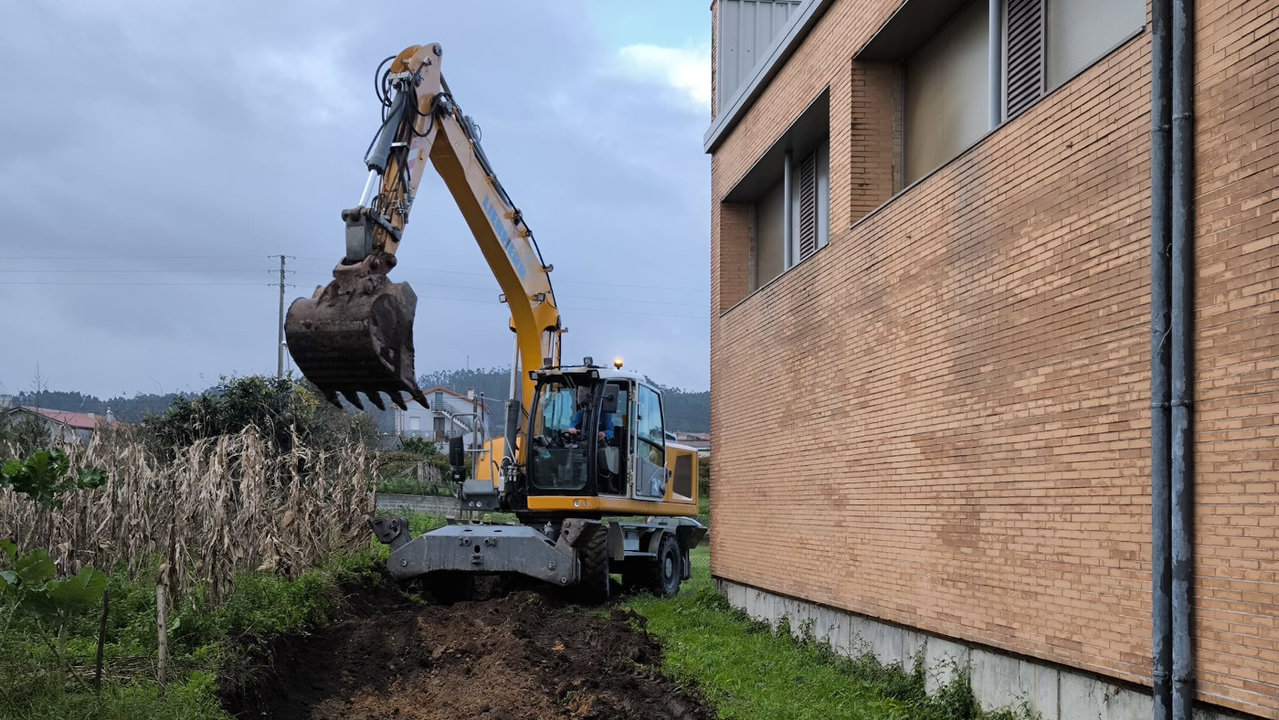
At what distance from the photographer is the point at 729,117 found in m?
15.9

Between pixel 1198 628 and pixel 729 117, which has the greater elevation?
pixel 729 117

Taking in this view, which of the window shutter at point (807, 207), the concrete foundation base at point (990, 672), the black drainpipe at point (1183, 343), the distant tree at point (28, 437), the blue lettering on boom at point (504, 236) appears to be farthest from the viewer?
the blue lettering on boom at point (504, 236)

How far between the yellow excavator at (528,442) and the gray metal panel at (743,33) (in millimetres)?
3604

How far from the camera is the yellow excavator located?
500 inches

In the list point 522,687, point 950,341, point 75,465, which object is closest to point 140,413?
point 75,465

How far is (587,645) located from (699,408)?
98837 mm

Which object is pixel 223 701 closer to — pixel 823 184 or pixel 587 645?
pixel 587 645

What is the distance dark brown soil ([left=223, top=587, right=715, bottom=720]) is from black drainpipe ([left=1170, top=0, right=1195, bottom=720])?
12.4 feet

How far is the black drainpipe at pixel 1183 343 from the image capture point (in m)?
6.01

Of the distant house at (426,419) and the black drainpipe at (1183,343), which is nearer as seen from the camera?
the black drainpipe at (1183,343)

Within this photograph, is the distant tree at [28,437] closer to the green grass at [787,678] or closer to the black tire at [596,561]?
the black tire at [596,561]

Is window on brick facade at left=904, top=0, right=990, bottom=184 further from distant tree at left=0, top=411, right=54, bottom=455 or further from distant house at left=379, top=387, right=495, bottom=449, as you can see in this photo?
distant house at left=379, top=387, right=495, bottom=449

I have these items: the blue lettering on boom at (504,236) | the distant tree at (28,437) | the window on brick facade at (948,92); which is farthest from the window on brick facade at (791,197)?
the distant tree at (28,437)

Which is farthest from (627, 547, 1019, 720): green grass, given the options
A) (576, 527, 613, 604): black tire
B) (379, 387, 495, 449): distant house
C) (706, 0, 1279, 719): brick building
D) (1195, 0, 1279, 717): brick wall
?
(379, 387, 495, 449): distant house
